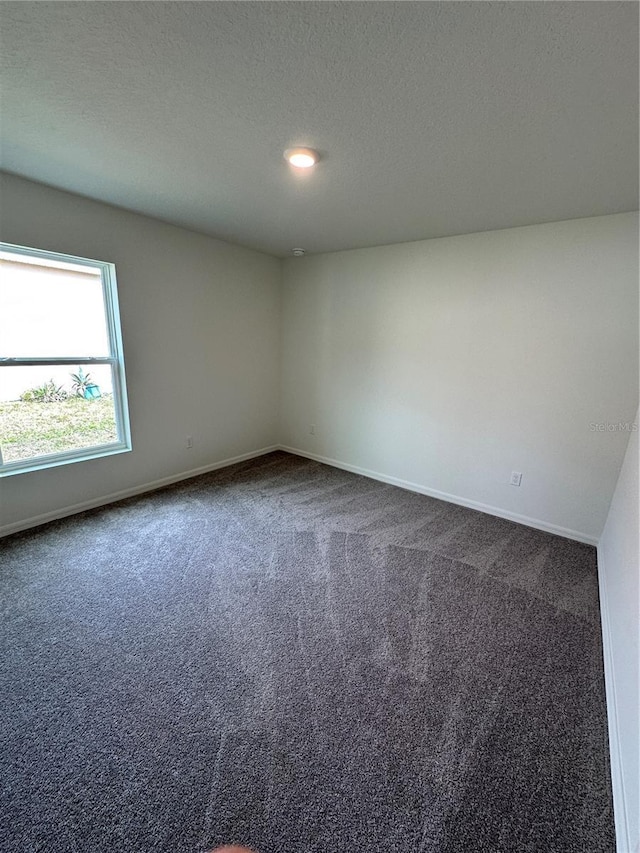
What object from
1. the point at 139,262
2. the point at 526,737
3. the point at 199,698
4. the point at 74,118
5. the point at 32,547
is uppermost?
the point at 74,118

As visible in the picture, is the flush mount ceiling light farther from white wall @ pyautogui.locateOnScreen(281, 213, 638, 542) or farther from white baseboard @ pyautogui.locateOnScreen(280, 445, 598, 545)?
white baseboard @ pyautogui.locateOnScreen(280, 445, 598, 545)

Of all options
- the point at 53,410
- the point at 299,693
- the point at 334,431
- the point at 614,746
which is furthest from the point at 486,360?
the point at 53,410

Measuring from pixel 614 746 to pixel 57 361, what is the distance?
3.84 meters

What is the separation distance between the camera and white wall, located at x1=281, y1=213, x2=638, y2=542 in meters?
2.55

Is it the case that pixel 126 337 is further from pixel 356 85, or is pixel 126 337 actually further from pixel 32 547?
pixel 356 85

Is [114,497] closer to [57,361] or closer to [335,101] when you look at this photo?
[57,361]

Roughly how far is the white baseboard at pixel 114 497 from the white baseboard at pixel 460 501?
97cm

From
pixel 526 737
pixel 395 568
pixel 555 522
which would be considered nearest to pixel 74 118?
pixel 395 568

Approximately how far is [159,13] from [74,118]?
0.85m

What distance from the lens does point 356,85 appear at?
1.33m

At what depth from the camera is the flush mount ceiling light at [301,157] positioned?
180cm

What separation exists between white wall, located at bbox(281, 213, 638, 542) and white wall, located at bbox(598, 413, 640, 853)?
1.35 ft

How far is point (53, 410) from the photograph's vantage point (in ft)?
9.16

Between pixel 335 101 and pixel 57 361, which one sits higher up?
pixel 335 101
